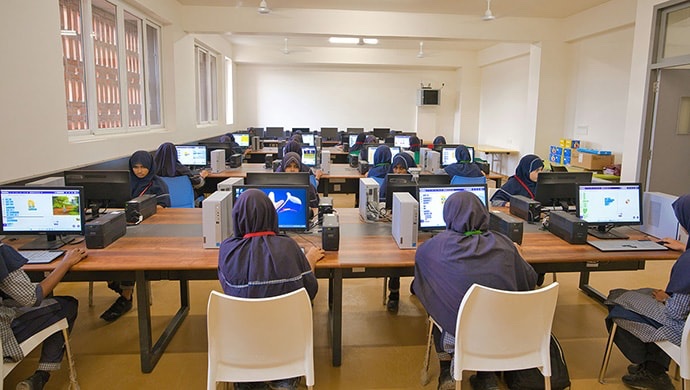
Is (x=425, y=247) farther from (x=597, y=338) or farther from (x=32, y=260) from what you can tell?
(x=32, y=260)

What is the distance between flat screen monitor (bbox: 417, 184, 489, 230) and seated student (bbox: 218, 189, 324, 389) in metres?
1.19

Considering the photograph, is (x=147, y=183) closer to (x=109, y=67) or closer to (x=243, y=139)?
(x=109, y=67)

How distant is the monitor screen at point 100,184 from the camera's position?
3221 mm

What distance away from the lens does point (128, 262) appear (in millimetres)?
2545

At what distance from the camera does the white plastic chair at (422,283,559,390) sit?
6.38ft

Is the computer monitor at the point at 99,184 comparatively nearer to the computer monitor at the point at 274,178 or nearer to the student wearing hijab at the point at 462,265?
the computer monitor at the point at 274,178

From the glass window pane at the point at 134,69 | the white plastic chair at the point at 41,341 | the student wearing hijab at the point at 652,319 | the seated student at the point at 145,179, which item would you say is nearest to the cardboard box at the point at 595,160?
the student wearing hijab at the point at 652,319

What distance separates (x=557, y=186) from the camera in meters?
3.57

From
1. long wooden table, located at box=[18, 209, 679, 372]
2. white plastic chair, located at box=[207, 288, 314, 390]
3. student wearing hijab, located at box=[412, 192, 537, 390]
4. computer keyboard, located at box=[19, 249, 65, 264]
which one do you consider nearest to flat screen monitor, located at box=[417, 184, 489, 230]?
long wooden table, located at box=[18, 209, 679, 372]

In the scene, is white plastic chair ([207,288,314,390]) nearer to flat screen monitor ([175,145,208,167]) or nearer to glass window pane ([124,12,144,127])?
glass window pane ([124,12,144,127])

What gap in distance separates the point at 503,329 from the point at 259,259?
1100 mm

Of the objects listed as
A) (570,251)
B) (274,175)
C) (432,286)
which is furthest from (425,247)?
(274,175)

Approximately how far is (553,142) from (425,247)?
706 cm

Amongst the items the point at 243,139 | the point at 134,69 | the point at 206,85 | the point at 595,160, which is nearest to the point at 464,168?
the point at 595,160
